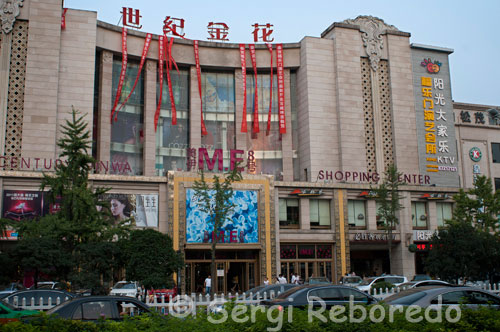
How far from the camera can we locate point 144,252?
25.0 metres

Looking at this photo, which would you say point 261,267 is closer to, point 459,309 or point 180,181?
point 180,181

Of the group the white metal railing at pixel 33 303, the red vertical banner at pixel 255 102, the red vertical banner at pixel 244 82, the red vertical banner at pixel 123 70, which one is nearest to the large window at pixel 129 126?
the red vertical banner at pixel 123 70

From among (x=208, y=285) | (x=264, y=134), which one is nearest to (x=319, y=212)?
(x=264, y=134)

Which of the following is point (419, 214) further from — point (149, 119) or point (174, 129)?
point (149, 119)

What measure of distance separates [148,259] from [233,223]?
54.1 ft

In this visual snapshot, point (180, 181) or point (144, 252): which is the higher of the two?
point (180, 181)

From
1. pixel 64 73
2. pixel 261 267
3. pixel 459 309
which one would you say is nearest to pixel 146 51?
pixel 64 73

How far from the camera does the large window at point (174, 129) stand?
166 ft

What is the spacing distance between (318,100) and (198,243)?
18.4 metres

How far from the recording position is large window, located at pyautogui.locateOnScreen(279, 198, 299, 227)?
44.2 metres

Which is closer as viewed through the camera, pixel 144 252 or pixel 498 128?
pixel 144 252

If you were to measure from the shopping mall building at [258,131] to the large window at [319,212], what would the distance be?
12 cm

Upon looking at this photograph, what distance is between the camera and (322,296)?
17234 millimetres

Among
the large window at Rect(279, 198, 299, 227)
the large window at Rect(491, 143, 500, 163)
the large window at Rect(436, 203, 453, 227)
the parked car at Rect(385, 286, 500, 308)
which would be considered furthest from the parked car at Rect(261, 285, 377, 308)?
the large window at Rect(491, 143, 500, 163)
